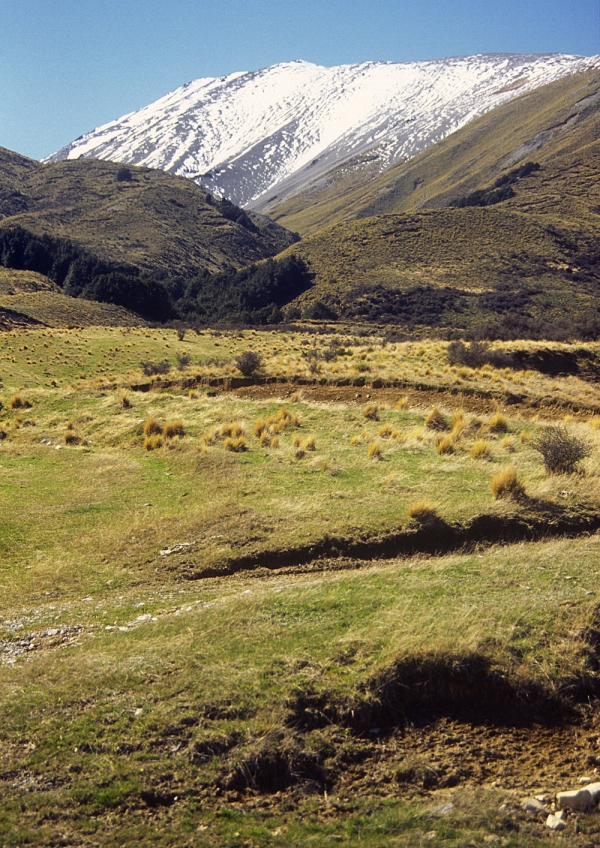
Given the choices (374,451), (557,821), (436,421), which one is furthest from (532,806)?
(436,421)

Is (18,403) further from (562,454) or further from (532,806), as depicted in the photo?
(532,806)

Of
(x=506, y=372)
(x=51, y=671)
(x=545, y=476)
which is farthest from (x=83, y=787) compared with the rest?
(x=506, y=372)

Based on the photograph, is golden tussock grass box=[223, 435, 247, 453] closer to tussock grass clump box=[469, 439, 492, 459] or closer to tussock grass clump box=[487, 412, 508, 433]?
tussock grass clump box=[469, 439, 492, 459]

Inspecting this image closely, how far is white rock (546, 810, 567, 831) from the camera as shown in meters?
4.87

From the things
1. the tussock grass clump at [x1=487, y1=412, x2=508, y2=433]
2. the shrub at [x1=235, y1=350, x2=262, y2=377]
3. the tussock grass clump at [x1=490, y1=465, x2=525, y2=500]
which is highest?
the shrub at [x1=235, y1=350, x2=262, y2=377]

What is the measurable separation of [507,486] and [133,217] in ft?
377

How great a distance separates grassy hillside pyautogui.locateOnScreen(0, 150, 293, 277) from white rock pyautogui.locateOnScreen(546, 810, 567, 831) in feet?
320

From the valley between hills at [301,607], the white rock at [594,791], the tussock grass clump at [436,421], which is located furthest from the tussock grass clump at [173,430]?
the white rock at [594,791]

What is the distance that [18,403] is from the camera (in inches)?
958

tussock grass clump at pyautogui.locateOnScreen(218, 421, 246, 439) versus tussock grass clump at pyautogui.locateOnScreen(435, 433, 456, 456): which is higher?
tussock grass clump at pyautogui.locateOnScreen(218, 421, 246, 439)

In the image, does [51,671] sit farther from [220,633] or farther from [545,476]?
[545,476]

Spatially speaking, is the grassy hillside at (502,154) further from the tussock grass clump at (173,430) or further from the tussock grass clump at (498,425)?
the tussock grass clump at (173,430)

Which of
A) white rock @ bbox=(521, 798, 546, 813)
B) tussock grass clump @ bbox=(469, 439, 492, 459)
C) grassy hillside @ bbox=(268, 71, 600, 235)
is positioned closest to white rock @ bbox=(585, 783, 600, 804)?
white rock @ bbox=(521, 798, 546, 813)

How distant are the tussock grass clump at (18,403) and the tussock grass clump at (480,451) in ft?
57.1
